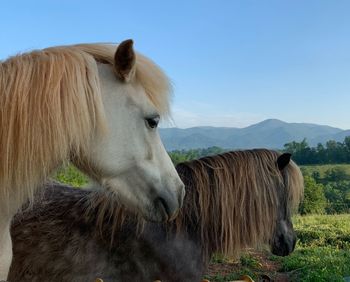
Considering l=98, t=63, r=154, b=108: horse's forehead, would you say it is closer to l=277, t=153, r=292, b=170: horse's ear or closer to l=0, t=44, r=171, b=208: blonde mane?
l=0, t=44, r=171, b=208: blonde mane

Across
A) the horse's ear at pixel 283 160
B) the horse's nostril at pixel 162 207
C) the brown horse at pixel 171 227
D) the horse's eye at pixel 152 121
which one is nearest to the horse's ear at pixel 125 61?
the horse's eye at pixel 152 121

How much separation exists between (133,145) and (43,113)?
50 centimetres

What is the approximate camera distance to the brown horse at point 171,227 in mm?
2930

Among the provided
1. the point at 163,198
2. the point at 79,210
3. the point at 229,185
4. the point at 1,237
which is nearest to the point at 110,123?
the point at 163,198

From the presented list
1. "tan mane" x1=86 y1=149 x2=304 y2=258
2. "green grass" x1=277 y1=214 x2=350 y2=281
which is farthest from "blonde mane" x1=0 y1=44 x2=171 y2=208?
"green grass" x1=277 y1=214 x2=350 y2=281

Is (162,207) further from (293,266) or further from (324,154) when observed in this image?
(324,154)

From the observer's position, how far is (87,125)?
2006mm

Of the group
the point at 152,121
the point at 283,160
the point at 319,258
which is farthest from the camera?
the point at 319,258

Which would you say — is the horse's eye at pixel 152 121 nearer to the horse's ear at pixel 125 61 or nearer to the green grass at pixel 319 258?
the horse's ear at pixel 125 61

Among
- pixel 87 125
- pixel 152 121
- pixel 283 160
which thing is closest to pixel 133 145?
pixel 152 121

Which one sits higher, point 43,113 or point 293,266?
point 43,113

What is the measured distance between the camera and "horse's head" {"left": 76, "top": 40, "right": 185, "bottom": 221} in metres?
2.13

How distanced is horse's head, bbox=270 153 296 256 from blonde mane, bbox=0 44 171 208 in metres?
2.00

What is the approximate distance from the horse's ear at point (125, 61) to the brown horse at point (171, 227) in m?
0.93
